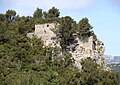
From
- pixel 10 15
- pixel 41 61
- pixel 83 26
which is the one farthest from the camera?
pixel 10 15

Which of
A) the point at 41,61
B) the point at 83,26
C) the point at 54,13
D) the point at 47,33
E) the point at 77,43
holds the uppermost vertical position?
the point at 54,13

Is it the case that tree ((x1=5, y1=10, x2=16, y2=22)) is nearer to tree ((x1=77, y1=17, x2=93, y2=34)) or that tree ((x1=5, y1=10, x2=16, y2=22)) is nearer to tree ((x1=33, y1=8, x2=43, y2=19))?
tree ((x1=33, y1=8, x2=43, y2=19))

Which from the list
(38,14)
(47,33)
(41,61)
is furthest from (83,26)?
(38,14)

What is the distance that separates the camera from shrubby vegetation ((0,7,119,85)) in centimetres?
2998

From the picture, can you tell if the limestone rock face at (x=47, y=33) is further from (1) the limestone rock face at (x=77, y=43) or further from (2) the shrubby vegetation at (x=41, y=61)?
(2) the shrubby vegetation at (x=41, y=61)

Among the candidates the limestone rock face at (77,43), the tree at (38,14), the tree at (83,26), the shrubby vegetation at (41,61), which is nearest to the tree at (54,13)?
the shrubby vegetation at (41,61)

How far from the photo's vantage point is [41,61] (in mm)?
33188

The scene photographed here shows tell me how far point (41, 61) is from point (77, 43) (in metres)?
4.31

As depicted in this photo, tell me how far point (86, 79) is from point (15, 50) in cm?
700

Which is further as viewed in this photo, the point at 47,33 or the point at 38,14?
the point at 38,14

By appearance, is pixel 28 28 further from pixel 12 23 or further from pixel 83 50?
pixel 83 50

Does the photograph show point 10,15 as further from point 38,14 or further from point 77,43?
point 77,43

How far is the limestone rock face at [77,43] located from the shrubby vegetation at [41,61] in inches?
21.1

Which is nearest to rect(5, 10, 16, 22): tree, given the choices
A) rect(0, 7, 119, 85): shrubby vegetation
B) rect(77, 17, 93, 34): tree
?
rect(0, 7, 119, 85): shrubby vegetation
